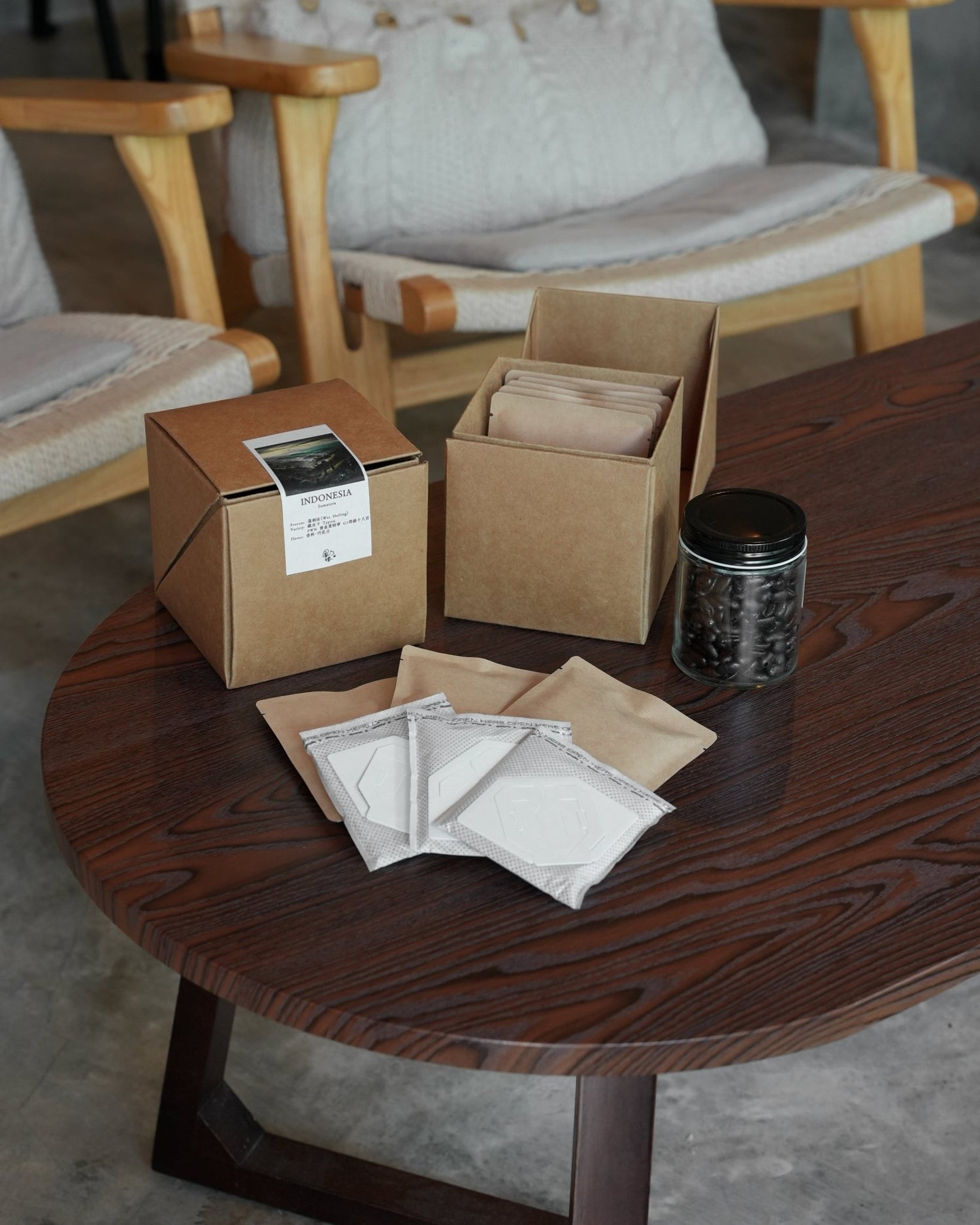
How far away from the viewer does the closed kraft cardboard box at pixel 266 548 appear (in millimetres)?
818

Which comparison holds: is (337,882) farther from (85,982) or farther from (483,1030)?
(85,982)

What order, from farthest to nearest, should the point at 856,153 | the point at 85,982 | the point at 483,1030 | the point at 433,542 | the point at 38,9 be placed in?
the point at 38,9 → the point at 856,153 → the point at 85,982 → the point at 433,542 → the point at 483,1030

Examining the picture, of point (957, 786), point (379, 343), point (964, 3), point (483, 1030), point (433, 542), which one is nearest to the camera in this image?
point (483, 1030)

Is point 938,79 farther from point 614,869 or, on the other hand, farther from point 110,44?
point 614,869

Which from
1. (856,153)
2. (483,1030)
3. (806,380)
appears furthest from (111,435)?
(856,153)

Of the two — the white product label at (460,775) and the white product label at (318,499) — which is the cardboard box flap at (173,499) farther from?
the white product label at (460,775)

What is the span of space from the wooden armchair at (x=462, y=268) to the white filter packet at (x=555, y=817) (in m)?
0.87

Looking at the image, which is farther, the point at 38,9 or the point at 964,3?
the point at 38,9

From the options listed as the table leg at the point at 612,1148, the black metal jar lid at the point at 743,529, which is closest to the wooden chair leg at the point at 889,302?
the black metal jar lid at the point at 743,529

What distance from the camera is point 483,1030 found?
0.61 m

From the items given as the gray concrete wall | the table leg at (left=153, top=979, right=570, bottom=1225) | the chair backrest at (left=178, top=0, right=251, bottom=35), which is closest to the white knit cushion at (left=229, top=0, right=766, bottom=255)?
the chair backrest at (left=178, top=0, right=251, bottom=35)

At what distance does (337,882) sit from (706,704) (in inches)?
10.6

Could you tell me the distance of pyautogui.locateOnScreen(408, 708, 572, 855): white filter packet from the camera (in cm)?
72

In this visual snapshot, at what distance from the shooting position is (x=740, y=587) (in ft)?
2.70
